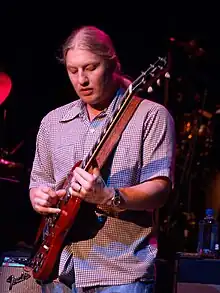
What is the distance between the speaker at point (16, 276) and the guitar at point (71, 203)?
196 mm

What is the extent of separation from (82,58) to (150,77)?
0.32m

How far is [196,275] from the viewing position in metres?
3.10

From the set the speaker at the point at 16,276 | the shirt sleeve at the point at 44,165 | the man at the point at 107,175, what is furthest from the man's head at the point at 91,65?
the speaker at the point at 16,276

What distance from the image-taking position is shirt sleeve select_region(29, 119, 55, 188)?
105 inches

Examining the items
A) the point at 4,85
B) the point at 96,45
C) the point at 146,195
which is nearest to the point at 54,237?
the point at 146,195

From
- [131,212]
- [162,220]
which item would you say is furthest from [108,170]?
[162,220]

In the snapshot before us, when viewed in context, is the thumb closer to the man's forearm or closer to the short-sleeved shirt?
the short-sleeved shirt

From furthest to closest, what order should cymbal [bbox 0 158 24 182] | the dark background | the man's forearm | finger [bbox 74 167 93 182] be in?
the dark background < cymbal [bbox 0 158 24 182] < the man's forearm < finger [bbox 74 167 93 182]

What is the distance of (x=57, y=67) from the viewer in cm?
646

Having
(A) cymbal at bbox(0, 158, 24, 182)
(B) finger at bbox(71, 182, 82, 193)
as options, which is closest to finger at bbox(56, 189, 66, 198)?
(B) finger at bbox(71, 182, 82, 193)

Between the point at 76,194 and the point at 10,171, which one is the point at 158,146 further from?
the point at 10,171

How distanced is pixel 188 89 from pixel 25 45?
1.88 m

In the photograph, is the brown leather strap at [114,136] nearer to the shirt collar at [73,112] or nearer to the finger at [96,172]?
the finger at [96,172]

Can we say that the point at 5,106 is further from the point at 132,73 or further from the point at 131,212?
the point at 131,212
